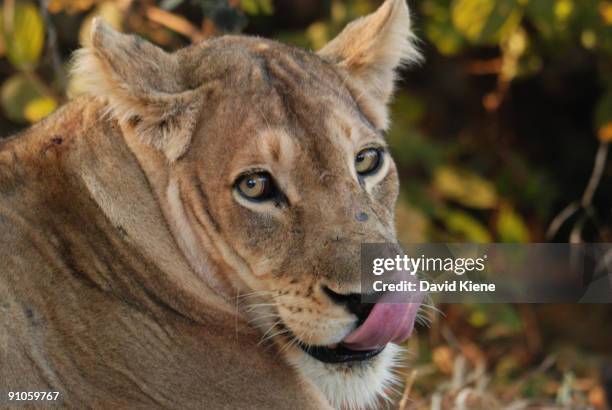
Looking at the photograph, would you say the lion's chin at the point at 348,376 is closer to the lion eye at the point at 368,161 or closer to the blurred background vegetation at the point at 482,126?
the lion eye at the point at 368,161

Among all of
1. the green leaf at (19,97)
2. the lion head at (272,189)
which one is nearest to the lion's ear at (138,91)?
the lion head at (272,189)

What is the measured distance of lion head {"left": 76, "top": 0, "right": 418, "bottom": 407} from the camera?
3.65 meters

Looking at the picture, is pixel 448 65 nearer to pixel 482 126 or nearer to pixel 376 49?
pixel 482 126

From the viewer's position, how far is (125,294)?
12.4 ft

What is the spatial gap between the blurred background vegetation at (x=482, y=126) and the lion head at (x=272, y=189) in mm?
1565

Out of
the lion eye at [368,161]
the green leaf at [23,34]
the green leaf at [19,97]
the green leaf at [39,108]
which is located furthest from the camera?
the green leaf at [19,97]

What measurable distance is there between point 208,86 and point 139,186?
0.43 metres

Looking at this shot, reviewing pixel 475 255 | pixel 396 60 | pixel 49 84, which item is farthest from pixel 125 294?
pixel 49 84

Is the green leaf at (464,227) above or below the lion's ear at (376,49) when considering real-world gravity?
below

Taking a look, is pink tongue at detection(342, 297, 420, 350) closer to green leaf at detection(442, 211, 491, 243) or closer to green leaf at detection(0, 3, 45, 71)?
green leaf at detection(0, 3, 45, 71)

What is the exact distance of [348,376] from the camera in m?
3.80

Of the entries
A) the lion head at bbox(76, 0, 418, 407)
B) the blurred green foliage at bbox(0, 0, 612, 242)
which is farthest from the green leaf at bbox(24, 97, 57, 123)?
the lion head at bbox(76, 0, 418, 407)

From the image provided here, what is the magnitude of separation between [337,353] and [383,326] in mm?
245

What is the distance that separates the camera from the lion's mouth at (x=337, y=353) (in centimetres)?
375
